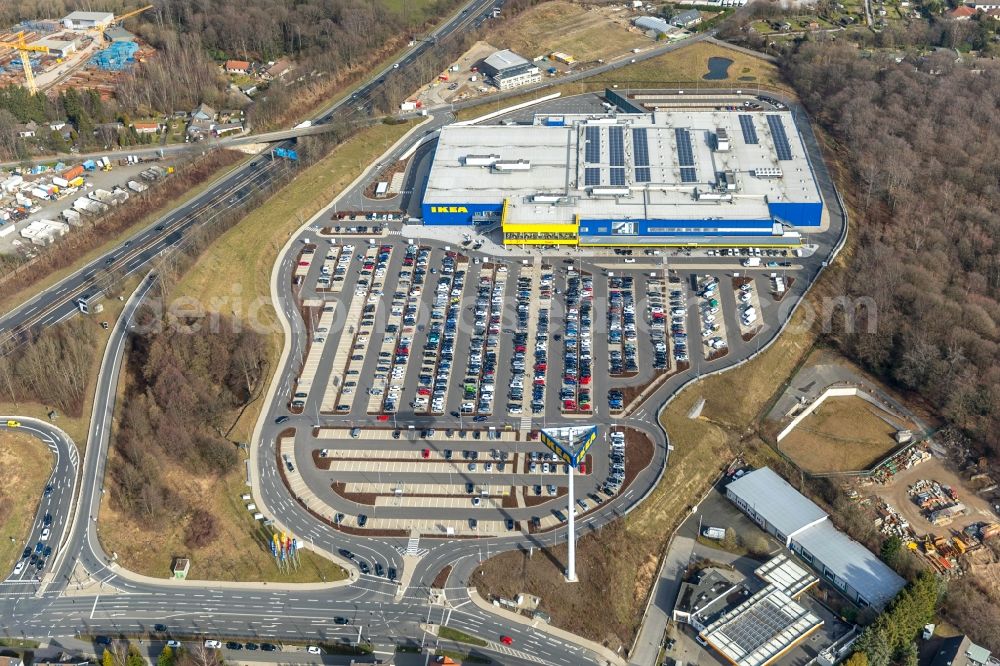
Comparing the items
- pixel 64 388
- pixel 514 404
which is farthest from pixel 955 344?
pixel 64 388

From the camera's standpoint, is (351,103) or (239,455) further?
(351,103)

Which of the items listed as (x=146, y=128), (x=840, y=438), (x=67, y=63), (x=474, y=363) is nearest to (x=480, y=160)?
(x=474, y=363)

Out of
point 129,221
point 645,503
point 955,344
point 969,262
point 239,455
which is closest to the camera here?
point 645,503

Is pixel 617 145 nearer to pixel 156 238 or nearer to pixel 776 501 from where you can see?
pixel 776 501

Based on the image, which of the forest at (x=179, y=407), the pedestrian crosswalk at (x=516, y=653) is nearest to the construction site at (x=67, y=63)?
the forest at (x=179, y=407)

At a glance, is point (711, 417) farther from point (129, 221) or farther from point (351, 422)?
point (129, 221)

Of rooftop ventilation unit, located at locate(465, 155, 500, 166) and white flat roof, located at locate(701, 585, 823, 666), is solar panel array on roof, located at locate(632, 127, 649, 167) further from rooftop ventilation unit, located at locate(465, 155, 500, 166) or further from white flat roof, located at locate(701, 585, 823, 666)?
white flat roof, located at locate(701, 585, 823, 666)
